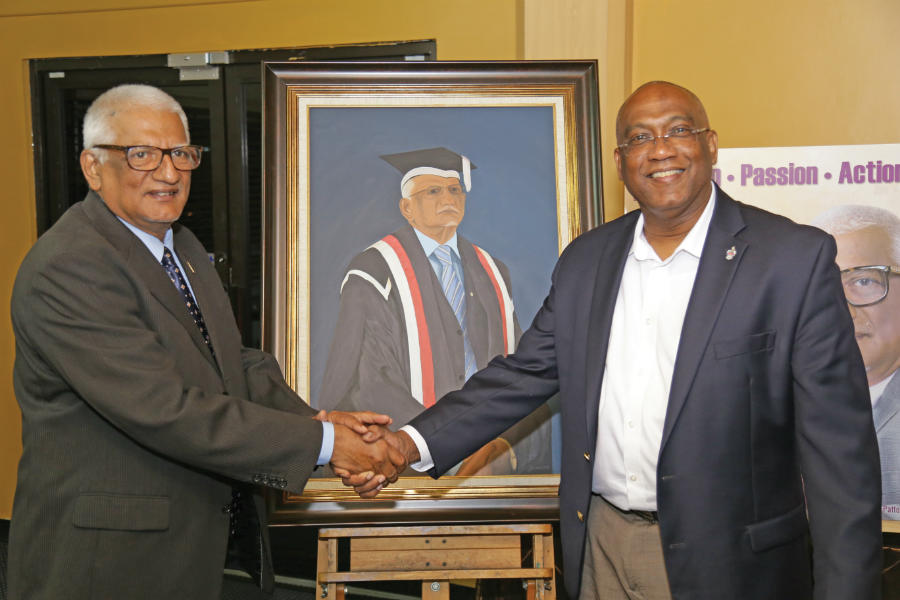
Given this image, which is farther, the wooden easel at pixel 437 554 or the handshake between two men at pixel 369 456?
the wooden easel at pixel 437 554

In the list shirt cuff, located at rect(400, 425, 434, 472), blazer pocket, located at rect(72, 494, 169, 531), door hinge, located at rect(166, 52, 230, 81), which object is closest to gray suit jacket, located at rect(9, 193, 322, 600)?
blazer pocket, located at rect(72, 494, 169, 531)

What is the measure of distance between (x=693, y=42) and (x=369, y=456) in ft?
8.12

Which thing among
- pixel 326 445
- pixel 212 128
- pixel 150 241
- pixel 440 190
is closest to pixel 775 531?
pixel 326 445

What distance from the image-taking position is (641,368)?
2.04m

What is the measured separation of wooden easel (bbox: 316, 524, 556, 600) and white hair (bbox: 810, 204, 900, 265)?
162 cm

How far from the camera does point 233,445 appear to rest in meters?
2.09

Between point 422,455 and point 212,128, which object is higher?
point 212,128

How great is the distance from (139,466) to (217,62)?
285cm

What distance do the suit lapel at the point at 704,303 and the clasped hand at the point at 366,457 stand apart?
0.94 metres

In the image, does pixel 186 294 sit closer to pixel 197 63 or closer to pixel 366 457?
pixel 366 457

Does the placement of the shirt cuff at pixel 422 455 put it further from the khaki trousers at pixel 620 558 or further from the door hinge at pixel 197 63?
the door hinge at pixel 197 63

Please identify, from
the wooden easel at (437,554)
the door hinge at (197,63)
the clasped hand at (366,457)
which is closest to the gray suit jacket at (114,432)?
the clasped hand at (366,457)

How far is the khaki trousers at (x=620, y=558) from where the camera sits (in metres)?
2.02

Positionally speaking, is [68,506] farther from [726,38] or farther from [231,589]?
[726,38]
